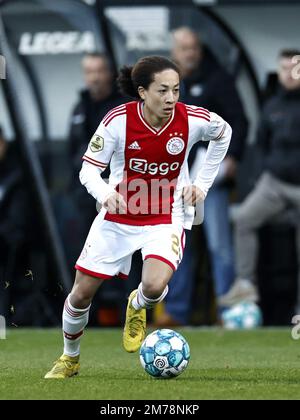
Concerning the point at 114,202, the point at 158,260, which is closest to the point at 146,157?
the point at 114,202

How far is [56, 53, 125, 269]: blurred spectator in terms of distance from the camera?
14.1m

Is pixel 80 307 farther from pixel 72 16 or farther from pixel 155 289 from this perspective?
pixel 72 16

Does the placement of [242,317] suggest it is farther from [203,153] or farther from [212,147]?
[212,147]

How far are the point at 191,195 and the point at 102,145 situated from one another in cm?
70

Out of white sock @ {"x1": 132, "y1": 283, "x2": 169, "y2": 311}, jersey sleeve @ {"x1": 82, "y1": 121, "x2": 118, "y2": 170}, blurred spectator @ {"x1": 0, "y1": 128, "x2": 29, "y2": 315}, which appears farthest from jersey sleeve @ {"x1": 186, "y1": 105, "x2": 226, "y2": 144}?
blurred spectator @ {"x1": 0, "y1": 128, "x2": 29, "y2": 315}

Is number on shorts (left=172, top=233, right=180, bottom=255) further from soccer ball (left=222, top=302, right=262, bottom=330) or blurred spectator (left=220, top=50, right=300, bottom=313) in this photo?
soccer ball (left=222, top=302, right=262, bottom=330)

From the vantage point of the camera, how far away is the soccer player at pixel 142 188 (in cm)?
860

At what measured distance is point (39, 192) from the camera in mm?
14664

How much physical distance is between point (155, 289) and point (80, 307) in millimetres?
532

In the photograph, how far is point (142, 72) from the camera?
8.81 m
